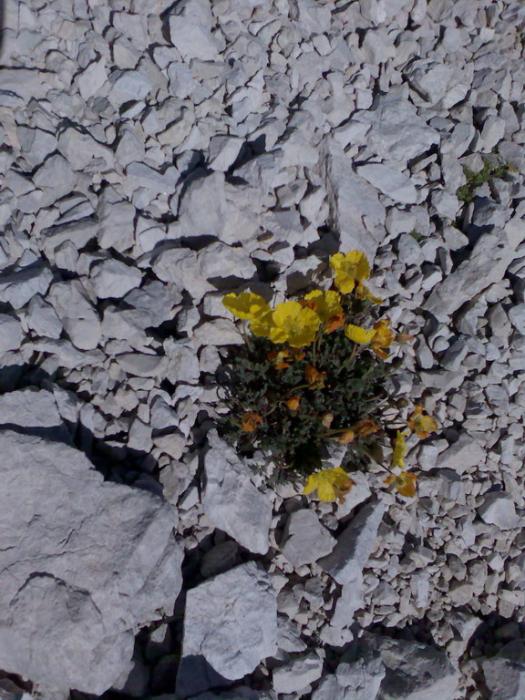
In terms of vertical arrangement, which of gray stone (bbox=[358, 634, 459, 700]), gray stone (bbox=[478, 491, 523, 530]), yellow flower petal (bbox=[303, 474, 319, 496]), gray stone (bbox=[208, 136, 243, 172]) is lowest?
gray stone (bbox=[358, 634, 459, 700])

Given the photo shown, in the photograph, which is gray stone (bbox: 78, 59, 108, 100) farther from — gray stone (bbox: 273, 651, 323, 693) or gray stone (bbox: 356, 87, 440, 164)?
gray stone (bbox: 273, 651, 323, 693)

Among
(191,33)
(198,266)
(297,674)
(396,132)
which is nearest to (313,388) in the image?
(198,266)

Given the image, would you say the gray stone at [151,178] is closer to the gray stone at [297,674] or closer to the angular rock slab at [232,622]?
the angular rock slab at [232,622]

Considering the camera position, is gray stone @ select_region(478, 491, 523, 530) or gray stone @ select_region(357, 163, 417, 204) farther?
gray stone @ select_region(357, 163, 417, 204)

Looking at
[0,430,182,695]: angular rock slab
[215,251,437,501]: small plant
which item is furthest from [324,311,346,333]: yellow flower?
[0,430,182,695]: angular rock slab

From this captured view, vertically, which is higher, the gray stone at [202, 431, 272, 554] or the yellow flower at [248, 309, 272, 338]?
the yellow flower at [248, 309, 272, 338]

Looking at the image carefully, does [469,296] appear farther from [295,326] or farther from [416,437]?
[295,326]

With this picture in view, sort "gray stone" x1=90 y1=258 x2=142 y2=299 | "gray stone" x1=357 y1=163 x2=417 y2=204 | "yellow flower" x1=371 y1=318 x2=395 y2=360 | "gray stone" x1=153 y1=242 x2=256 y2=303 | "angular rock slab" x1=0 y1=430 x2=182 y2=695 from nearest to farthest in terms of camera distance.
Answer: "angular rock slab" x1=0 y1=430 x2=182 y2=695, "yellow flower" x1=371 y1=318 x2=395 y2=360, "gray stone" x1=90 y1=258 x2=142 y2=299, "gray stone" x1=153 y1=242 x2=256 y2=303, "gray stone" x1=357 y1=163 x2=417 y2=204

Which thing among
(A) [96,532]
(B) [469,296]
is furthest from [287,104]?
(A) [96,532]
